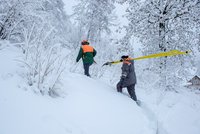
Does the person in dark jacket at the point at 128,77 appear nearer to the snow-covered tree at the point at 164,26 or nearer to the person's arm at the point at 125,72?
the person's arm at the point at 125,72

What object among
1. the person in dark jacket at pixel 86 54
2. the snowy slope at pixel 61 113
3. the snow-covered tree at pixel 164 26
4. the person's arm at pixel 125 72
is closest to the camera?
the snowy slope at pixel 61 113

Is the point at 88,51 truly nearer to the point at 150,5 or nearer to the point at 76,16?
the point at 150,5

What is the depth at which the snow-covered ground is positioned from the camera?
2738 millimetres

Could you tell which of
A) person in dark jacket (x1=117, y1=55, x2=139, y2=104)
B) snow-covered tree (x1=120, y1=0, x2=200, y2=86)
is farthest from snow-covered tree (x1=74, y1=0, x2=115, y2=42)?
person in dark jacket (x1=117, y1=55, x2=139, y2=104)

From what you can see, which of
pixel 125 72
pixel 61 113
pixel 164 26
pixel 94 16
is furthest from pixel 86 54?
pixel 94 16

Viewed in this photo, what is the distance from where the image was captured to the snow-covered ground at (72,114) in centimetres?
274

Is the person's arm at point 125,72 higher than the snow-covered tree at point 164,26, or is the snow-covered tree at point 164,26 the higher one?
the snow-covered tree at point 164,26

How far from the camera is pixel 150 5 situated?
1005 cm

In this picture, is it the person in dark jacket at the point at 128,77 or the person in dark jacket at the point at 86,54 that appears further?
the person in dark jacket at the point at 86,54

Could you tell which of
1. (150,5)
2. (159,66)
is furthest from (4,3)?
(159,66)

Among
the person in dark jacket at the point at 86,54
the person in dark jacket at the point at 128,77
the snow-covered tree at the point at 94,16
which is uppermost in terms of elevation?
Result: the snow-covered tree at the point at 94,16

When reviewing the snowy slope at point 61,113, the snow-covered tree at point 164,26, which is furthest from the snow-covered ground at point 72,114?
the snow-covered tree at point 164,26

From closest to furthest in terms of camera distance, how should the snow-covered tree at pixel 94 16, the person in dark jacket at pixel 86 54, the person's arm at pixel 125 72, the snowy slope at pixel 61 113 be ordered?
1. the snowy slope at pixel 61 113
2. the person's arm at pixel 125 72
3. the person in dark jacket at pixel 86 54
4. the snow-covered tree at pixel 94 16

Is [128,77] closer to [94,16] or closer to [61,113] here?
[61,113]
